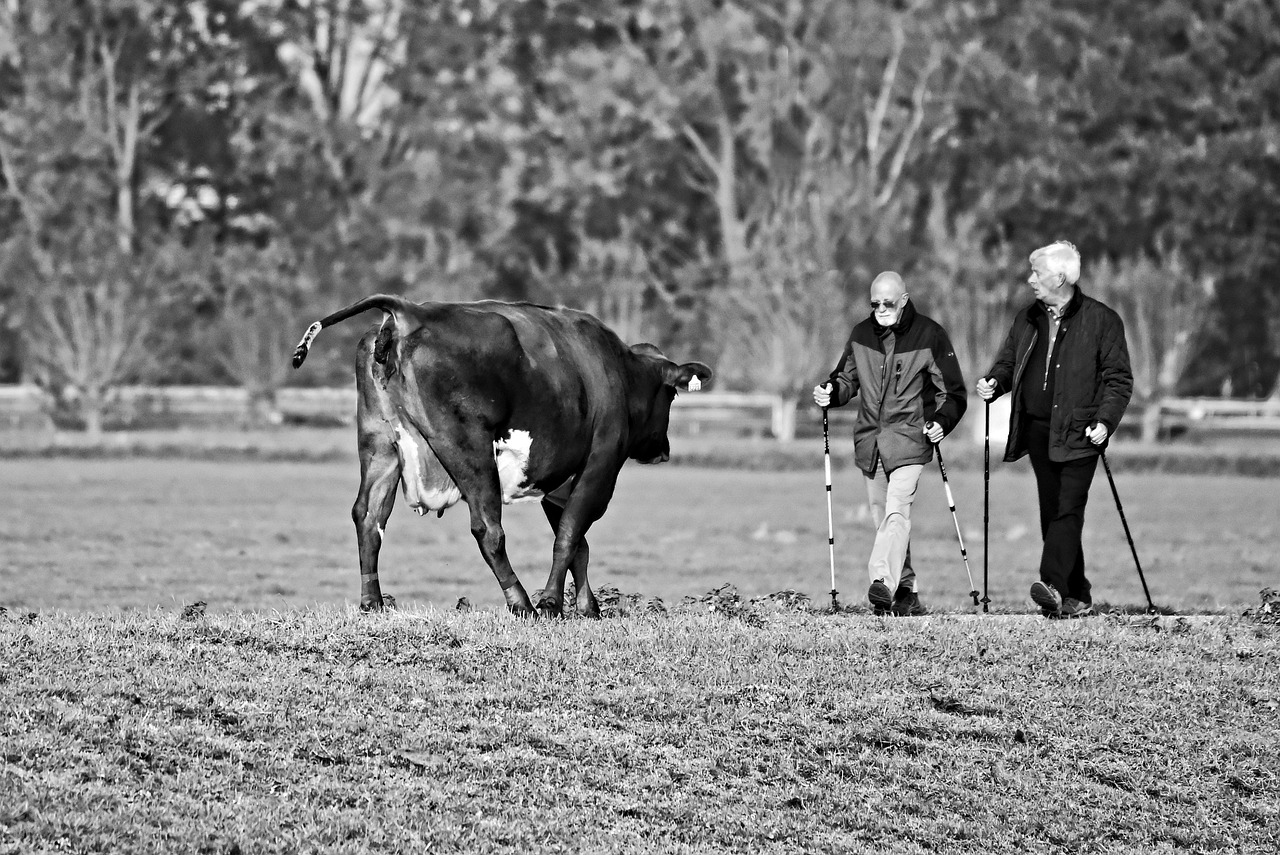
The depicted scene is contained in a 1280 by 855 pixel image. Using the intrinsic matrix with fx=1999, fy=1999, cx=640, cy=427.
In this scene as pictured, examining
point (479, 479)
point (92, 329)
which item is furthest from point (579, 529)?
point (92, 329)

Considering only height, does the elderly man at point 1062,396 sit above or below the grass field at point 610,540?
above

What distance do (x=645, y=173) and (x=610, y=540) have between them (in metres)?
31.8

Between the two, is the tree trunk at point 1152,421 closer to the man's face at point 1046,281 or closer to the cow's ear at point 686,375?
the cow's ear at point 686,375

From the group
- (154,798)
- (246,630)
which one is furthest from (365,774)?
(246,630)

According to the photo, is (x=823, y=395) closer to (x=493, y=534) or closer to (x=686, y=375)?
(x=686, y=375)

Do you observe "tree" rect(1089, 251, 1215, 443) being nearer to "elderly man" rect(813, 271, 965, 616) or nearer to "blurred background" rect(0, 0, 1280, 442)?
"blurred background" rect(0, 0, 1280, 442)

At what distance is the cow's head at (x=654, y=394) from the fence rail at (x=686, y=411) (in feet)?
120

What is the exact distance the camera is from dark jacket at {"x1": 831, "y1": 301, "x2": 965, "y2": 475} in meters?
12.7

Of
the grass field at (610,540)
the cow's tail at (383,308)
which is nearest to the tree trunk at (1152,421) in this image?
the grass field at (610,540)

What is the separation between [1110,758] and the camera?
1027 centimetres

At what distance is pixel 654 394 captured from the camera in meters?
13.5

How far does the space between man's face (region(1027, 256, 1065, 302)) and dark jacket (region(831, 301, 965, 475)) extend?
685mm

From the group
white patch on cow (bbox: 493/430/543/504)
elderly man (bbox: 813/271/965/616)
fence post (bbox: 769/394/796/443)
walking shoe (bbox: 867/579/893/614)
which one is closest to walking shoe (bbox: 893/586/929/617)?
elderly man (bbox: 813/271/965/616)

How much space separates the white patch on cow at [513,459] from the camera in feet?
39.4
